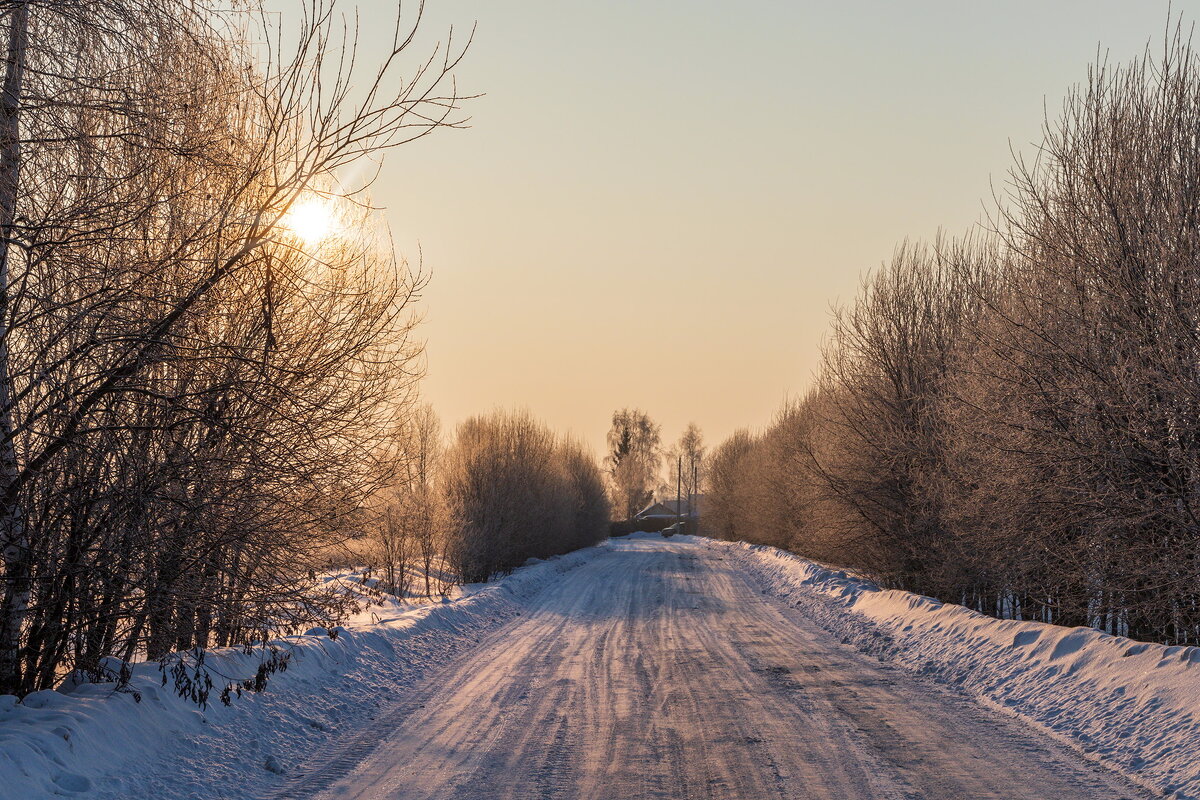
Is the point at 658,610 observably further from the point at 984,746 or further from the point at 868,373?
the point at 984,746

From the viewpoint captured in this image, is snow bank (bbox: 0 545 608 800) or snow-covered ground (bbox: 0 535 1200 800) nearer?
snow bank (bbox: 0 545 608 800)

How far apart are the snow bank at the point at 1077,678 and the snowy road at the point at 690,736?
0.39m

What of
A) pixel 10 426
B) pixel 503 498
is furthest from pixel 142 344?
pixel 503 498

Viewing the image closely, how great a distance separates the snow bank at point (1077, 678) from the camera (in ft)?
24.2

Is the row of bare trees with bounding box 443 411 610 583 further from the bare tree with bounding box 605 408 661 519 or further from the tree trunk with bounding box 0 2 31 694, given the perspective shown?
the bare tree with bounding box 605 408 661 519

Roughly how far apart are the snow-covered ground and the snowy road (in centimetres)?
3

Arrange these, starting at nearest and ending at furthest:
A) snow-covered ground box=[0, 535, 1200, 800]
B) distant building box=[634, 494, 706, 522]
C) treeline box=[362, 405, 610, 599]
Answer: snow-covered ground box=[0, 535, 1200, 800] → treeline box=[362, 405, 610, 599] → distant building box=[634, 494, 706, 522]

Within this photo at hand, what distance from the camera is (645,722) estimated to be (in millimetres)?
8812

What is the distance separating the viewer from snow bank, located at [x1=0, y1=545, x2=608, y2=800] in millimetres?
5891

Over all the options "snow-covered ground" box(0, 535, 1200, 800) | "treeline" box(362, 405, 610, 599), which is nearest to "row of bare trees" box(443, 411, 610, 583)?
"treeline" box(362, 405, 610, 599)

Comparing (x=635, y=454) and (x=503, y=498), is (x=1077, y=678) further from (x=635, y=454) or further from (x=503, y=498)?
(x=635, y=454)

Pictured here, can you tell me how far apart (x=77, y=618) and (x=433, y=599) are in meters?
14.4

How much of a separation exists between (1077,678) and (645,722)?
4.62 meters

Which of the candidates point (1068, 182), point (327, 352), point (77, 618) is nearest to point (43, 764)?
point (77, 618)
